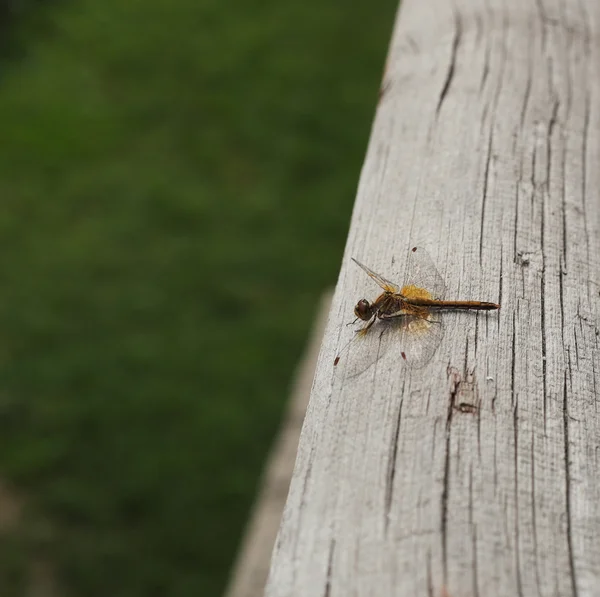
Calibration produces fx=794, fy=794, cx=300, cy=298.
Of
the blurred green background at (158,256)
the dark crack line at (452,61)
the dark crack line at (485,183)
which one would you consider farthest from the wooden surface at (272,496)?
the dark crack line at (485,183)

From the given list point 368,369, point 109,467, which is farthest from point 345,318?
point 109,467

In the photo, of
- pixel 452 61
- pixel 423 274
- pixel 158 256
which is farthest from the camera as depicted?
pixel 158 256

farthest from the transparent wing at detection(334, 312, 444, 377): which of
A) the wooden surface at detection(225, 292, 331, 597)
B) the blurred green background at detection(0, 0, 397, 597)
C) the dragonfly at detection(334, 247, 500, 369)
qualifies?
the blurred green background at detection(0, 0, 397, 597)

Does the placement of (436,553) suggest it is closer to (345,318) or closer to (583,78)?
(345,318)

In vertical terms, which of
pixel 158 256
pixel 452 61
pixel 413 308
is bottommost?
pixel 158 256

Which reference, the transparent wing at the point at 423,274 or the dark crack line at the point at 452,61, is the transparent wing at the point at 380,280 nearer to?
the transparent wing at the point at 423,274

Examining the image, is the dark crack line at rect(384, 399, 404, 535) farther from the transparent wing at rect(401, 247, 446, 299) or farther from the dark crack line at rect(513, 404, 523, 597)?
the transparent wing at rect(401, 247, 446, 299)

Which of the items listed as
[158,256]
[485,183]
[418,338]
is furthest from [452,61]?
[158,256]

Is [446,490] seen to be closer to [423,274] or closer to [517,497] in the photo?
[517,497]
